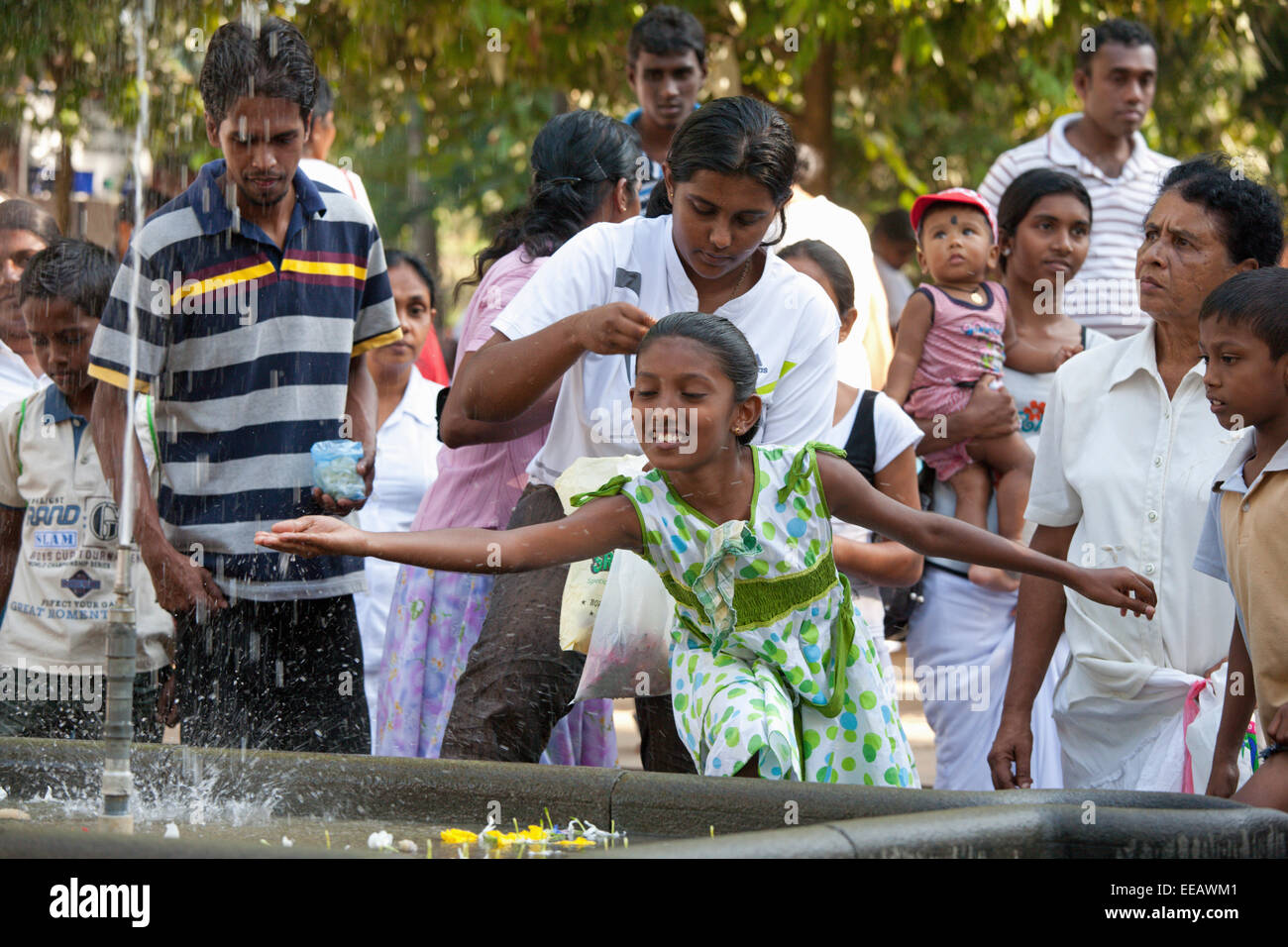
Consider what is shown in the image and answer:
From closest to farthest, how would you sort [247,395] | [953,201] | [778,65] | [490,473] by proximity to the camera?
1. [247,395]
2. [490,473]
3. [953,201]
4. [778,65]

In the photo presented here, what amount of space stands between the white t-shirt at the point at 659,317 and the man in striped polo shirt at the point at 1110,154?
8.49ft

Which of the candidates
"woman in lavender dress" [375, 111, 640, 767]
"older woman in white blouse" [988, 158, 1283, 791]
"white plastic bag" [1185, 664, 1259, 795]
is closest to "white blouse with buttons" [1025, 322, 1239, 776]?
"older woman in white blouse" [988, 158, 1283, 791]

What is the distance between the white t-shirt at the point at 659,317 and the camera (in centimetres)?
404

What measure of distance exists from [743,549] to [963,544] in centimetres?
52

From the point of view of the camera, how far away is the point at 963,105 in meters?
11.9

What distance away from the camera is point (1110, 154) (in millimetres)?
6688

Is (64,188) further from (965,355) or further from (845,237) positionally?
(965,355)

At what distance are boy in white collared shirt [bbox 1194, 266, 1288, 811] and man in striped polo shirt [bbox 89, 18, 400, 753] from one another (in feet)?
7.21

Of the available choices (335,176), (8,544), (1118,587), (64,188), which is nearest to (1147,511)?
(1118,587)

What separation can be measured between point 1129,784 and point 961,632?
1.29 metres

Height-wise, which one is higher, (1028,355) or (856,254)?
(856,254)

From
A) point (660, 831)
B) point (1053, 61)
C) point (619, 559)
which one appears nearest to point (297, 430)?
point (619, 559)

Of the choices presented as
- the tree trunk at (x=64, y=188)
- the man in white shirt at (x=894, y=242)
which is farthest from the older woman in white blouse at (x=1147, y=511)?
the tree trunk at (x=64, y=188)

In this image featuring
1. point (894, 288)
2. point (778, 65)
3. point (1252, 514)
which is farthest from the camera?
point (778, 65)
